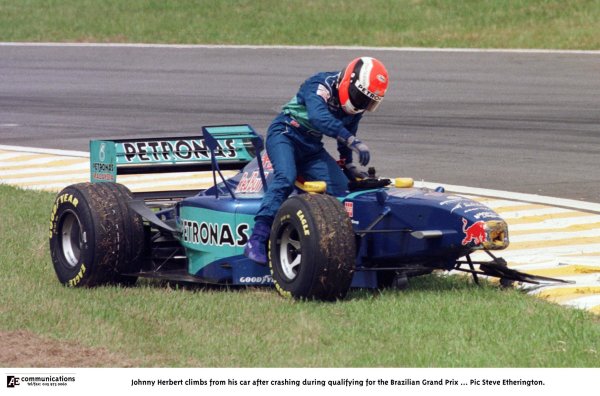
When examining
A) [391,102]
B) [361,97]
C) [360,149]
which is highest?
[361,97]

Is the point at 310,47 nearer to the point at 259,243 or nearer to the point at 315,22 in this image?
the point at 315,22

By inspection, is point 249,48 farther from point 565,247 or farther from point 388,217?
point 388,217

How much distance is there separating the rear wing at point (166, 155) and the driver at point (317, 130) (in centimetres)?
94

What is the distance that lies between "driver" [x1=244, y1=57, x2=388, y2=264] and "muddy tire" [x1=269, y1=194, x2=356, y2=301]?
0.35 metres

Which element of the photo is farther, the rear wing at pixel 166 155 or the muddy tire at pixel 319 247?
the rear wing at pixel 166 155

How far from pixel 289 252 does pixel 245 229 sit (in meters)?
0.55

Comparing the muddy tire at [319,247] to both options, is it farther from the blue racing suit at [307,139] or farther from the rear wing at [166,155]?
the rear wing at [166,155]

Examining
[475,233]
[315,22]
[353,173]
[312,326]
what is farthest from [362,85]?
[315,22]

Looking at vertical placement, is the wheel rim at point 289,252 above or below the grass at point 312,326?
above

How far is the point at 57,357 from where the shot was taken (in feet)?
25.6

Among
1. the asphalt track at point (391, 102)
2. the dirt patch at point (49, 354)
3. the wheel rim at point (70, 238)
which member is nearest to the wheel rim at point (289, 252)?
the wheel rim at point (70, 238)

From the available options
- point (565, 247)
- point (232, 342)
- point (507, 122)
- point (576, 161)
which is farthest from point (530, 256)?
point (507, 122)

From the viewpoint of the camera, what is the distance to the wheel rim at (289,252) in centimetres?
944

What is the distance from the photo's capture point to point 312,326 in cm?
854
